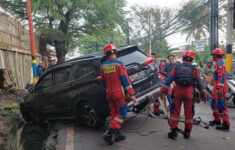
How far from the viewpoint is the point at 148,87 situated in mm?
5188

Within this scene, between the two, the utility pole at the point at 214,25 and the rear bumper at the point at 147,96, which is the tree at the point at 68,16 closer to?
the utility pole at the point at 214,25

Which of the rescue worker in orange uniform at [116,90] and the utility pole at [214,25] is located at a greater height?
the utility pole at [214,25]

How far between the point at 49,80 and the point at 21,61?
6.72m

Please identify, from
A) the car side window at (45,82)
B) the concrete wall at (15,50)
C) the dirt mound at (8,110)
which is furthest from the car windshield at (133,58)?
the concrete wall at (15,50)

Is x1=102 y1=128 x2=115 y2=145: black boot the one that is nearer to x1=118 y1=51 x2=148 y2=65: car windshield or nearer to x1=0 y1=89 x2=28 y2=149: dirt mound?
x1=118 y1=51 x2=148 y2=65: car windshield

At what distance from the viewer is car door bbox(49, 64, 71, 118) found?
18.1 ft

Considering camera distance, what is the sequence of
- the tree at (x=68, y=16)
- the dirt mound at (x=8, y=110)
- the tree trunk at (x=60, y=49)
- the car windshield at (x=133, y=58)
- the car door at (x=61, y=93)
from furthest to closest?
the tree trunk at (x=60, y=49) < the tree at (x=68, y=16) < the dirt mound at (x=8, y=110) < the car door at (x=61, y=93) < the car windshield at (x=133, y=58)

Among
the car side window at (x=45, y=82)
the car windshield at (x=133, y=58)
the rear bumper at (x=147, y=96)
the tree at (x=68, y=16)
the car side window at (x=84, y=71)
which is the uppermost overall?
the tree at (x=68, y=16)

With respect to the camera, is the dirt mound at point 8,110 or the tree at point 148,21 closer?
the dirt mound at point 8,110

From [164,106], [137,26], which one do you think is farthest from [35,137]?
[137,26]

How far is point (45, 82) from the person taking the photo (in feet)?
20.3

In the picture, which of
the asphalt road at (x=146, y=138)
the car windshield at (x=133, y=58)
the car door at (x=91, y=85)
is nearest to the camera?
the asphalt road at (x=146, y=138)

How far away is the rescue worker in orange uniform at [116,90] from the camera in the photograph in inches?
163

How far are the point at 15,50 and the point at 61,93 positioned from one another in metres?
6.40
